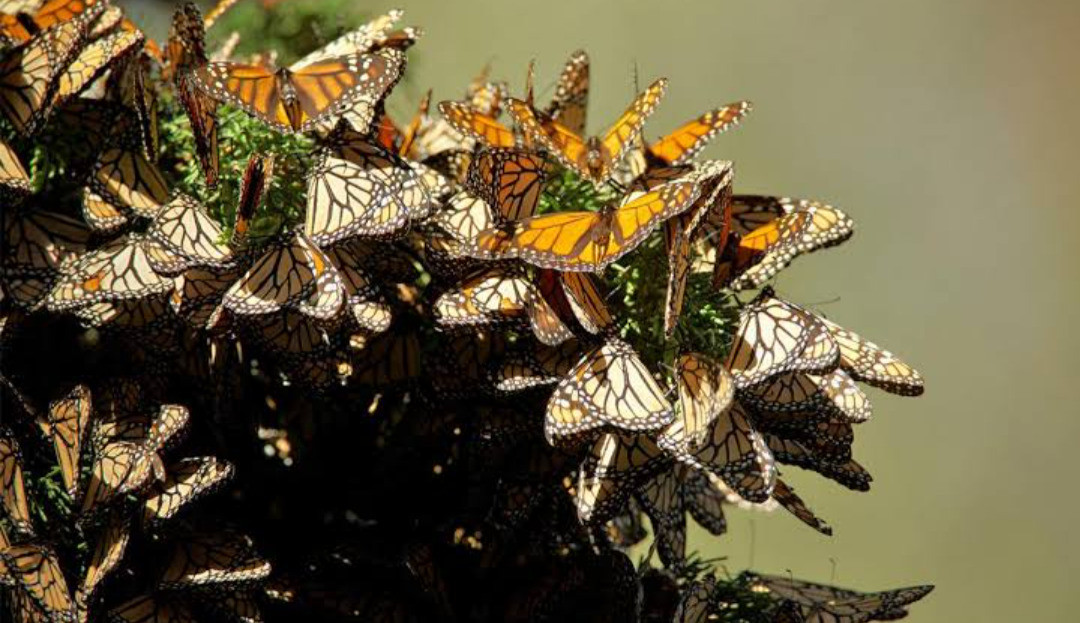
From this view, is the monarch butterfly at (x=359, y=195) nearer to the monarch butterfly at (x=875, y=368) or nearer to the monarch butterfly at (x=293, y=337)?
the monarch butterfly at (x=293, y=337)

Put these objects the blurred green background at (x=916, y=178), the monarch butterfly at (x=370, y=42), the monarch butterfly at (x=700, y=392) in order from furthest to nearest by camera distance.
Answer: the blurred green background at (x=916, y=178), the monarch butterfly at (x=370, y=42), the monarch butterfly at (x=700, y=392)

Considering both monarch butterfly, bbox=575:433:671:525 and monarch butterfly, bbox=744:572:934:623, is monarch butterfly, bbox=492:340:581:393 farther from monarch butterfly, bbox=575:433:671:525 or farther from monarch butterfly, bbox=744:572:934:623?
monarch butterfly, bbox=744:572:934:623

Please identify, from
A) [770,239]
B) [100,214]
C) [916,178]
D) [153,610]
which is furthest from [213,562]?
[916,178]

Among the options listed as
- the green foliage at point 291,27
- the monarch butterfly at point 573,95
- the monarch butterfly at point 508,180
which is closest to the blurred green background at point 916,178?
the green foliage at point 291,27

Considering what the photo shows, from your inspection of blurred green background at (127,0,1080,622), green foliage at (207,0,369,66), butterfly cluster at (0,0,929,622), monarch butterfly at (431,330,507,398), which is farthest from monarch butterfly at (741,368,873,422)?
blurred green background at (127,0,1080,622)

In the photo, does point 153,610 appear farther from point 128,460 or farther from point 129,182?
point 129,182

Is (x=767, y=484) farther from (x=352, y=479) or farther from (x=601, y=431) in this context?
(x=352, y=479)

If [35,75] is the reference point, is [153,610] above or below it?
below
